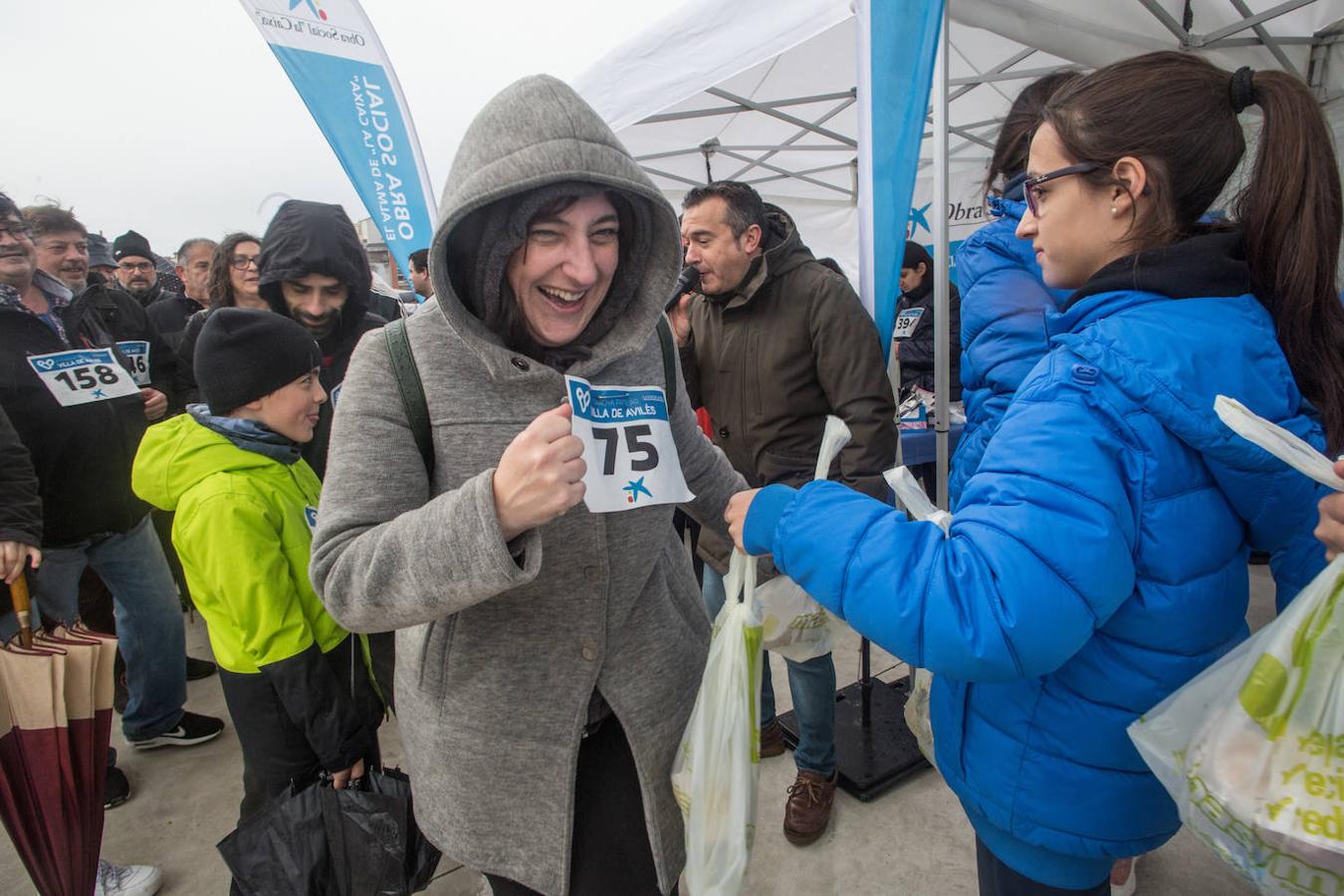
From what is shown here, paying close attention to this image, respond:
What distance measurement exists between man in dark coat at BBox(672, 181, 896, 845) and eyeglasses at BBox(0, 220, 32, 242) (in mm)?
2487

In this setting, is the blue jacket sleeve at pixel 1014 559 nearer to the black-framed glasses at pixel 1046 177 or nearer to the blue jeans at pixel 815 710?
the black-framed glasses at pixel 1046 177

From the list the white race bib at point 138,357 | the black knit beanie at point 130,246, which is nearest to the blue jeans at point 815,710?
the white race bib at point 138,357

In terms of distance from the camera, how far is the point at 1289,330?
1.00m

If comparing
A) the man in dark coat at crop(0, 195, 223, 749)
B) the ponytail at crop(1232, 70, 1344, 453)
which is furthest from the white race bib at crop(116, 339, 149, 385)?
the ponytail at crop(1232, 70, 1344, 453)

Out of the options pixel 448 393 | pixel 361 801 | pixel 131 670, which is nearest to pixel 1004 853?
pixel 448 393

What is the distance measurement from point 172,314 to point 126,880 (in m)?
3.20

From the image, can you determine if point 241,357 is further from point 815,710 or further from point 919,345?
point 919,345

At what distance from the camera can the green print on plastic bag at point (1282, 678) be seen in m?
0.83

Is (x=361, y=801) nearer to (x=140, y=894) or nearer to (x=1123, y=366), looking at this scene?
(x=140, y=894)

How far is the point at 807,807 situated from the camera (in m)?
2.32

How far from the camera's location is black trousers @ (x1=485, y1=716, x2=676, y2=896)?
3.95ft

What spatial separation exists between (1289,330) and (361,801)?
193cm

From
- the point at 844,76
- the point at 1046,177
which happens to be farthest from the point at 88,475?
the point at 844,76

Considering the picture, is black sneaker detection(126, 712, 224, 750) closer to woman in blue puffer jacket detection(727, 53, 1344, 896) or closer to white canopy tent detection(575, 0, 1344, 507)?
woman in blue puffer jacket detection(727, 53, 1344, 896)
